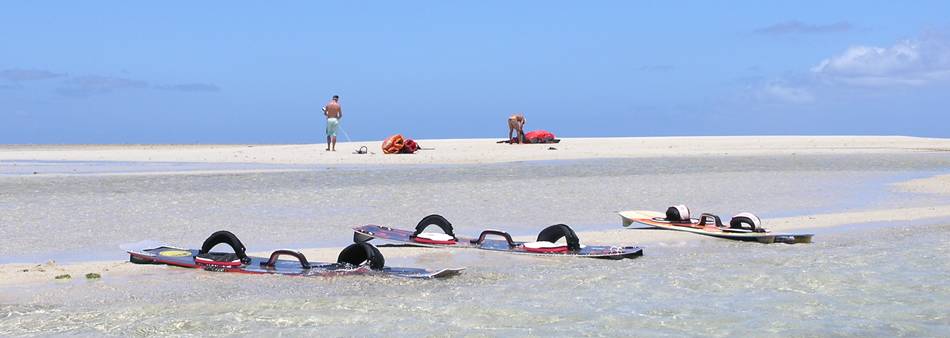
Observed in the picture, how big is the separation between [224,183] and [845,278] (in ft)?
45.8

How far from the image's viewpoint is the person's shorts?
118 feet

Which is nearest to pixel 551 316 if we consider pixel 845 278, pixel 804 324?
pixel 804 324

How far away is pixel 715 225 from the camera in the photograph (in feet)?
47.8

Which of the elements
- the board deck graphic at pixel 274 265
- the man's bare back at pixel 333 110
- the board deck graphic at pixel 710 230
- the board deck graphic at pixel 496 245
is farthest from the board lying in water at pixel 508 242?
the man's bare back at pixel 333 110

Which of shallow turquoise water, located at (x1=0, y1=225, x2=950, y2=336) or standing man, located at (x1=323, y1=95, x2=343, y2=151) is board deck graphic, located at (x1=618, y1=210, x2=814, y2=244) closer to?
shallow turquoise water, located at (x1=0, y1=225, x2=950, y2=336)

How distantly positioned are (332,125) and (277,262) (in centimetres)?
2534

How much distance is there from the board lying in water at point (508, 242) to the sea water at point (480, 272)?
0.71 feet

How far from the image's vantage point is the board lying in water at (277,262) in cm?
1063

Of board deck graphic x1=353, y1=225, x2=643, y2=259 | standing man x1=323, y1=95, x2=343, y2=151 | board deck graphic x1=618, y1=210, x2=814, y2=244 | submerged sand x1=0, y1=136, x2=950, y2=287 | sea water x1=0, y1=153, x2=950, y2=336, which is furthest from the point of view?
standing man x1=323, y1=95, x2=343, y2=151

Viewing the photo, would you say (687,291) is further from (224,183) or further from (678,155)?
(678,155)

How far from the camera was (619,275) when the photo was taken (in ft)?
35.7

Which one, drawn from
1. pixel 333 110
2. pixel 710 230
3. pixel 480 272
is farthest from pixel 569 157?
pixel 480 272

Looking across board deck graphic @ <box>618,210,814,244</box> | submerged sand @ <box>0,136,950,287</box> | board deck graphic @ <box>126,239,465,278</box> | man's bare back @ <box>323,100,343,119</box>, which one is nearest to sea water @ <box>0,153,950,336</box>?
board deck graphic @ <box>126,239,465,278</box>

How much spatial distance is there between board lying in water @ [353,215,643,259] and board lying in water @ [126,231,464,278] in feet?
5.21
